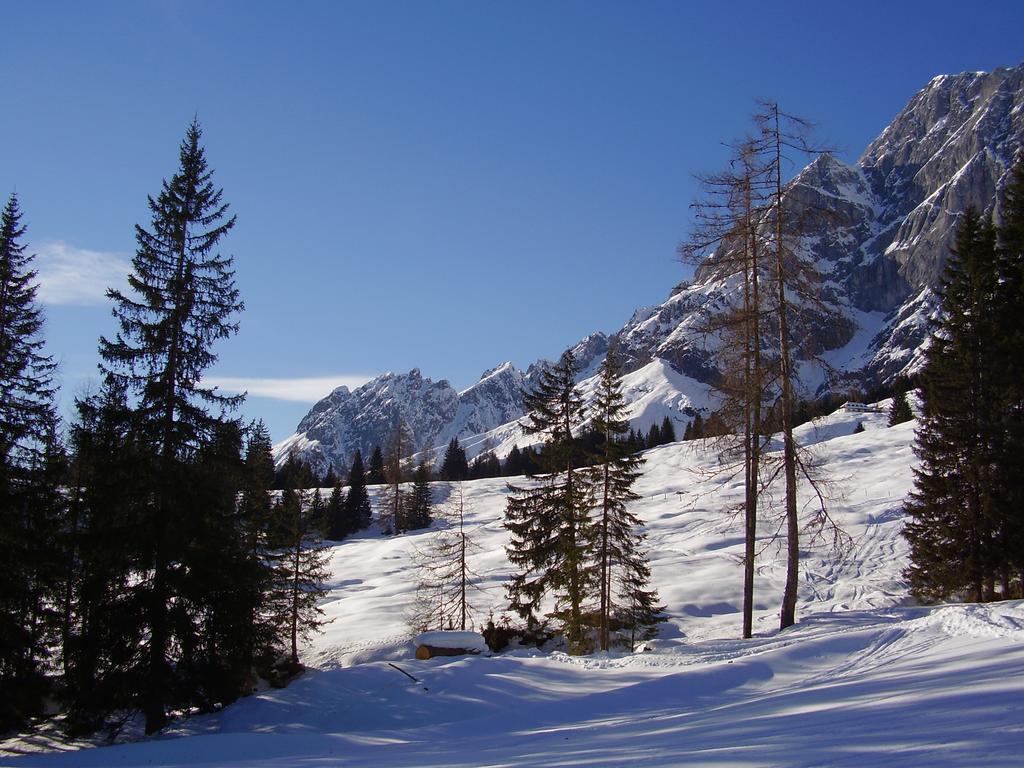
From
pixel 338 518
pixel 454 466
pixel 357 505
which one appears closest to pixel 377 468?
pixel 454 466

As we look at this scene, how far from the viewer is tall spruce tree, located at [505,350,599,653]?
896 inches

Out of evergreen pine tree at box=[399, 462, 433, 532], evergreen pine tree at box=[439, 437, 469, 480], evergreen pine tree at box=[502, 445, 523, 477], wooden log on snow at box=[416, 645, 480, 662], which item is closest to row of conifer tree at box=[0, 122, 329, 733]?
wooden log on snow at box=[416, 645, 480, 662]

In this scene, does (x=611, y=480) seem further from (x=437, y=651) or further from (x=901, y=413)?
(x=901, y=413)

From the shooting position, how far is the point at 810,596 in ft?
96.0

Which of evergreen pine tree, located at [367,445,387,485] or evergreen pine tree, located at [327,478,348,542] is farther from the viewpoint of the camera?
evergreen pine tree, located at [367,445,387,485]

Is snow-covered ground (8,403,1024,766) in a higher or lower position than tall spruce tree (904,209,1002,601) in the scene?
lower

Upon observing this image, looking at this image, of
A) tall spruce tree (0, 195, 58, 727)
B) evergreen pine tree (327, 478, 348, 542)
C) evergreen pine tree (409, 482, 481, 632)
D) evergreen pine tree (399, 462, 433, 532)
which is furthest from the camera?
evergreen pine tree (327, 478, 348, 542)

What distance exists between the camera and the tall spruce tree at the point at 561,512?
2277cm

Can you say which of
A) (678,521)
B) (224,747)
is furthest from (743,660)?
(678,521)

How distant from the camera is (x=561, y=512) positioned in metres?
23.9

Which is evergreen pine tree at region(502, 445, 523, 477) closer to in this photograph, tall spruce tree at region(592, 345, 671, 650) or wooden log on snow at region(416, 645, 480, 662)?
tall spruce tree at region(592, 345, 671, 650)

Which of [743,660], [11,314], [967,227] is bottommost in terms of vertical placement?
[743,660]

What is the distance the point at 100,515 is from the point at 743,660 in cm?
1532

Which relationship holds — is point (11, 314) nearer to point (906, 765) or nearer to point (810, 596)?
point (906, 765)
